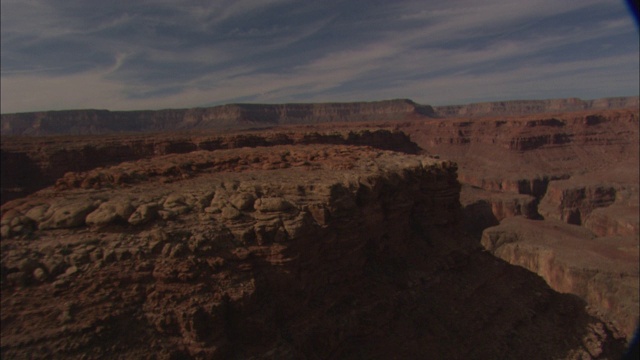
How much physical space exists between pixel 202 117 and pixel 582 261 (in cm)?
13893

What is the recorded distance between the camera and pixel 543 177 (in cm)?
5931

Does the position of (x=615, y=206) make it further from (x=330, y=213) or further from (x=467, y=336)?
(x=330, y=213)

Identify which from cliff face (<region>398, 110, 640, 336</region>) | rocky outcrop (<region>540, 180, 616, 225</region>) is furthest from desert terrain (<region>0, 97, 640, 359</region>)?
rocky outcrop (<region>540, 180, 616, 225</region>)

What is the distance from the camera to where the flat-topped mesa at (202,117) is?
4496 inches

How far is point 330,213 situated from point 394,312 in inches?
153

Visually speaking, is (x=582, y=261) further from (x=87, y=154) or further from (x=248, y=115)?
(x=248, y=115)

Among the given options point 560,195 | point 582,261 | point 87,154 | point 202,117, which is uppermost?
point 202,117

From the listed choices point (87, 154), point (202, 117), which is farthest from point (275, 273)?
point (202, 117)

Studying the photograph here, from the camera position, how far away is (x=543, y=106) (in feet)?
582

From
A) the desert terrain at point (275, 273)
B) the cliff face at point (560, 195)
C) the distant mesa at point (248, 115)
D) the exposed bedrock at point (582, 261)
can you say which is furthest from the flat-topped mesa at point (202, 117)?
the desert terrain at point (275, 273)

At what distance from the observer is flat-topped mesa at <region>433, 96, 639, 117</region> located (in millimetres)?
172875

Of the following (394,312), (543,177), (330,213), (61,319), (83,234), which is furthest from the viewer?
(543,177)

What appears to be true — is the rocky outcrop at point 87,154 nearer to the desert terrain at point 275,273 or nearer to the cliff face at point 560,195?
the desert terrain at point 275,273

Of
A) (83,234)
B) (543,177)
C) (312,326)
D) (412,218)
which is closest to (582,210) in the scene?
(543,177)
